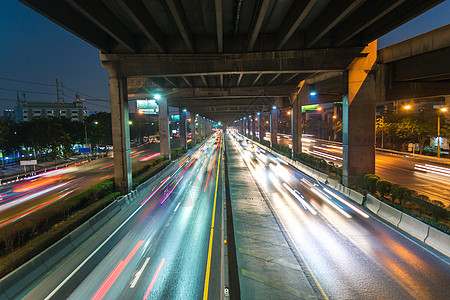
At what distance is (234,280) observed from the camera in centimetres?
848

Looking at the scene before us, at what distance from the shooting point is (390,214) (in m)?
13.7

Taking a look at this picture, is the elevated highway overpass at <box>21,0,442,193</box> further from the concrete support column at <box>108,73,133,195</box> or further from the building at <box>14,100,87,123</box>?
the building at <box>14,100,87,123</box>

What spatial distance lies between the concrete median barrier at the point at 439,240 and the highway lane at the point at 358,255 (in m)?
0.52

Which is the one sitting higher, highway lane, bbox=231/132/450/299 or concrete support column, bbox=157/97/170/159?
Result: concrete support column, bbox=157/97/170/159

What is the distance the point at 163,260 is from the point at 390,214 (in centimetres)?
1306

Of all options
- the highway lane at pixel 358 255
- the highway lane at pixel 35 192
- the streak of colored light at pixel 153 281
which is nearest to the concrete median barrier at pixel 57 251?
the streak of colored light at pixel 153 281

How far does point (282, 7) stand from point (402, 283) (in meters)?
13.6

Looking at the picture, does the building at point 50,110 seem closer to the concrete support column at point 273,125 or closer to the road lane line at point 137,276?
the concrete support column at point 273,125

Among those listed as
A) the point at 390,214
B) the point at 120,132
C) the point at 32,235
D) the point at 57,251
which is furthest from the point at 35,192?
the point at 390,214

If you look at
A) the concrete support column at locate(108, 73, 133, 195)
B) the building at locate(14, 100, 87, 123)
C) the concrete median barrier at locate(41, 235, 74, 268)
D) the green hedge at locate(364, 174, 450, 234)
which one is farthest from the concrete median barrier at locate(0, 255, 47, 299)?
the building at locate(14, 100, 87, 123)

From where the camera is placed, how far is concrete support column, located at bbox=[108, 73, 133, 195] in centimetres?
1866

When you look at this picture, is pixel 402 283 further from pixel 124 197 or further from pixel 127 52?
pixel 127 52

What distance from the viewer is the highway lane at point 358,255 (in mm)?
7879

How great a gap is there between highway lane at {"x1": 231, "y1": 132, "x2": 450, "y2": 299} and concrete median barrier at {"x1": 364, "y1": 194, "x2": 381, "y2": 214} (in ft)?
2.21
